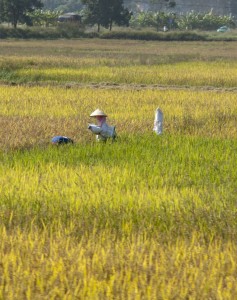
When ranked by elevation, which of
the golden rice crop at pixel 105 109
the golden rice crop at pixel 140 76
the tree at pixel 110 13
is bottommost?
the tree at pixel 110 13

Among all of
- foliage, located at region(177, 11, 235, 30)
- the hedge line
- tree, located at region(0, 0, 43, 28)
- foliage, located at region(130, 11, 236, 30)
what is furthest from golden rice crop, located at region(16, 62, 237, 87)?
foliage, located at region(177, 11, 235, 30)

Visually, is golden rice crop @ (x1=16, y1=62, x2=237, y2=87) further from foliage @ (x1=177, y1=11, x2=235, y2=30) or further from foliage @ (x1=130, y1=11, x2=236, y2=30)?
foliage @ (x1=177, y1=11, x2=235, y2=30)

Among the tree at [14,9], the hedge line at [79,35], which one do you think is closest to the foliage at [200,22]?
the tree at [14,9]

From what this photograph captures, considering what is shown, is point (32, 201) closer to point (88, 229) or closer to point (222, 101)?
point (88, 229)

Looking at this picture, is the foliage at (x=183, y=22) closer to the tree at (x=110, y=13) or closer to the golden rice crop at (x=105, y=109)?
the tree at (x=110, y=13)

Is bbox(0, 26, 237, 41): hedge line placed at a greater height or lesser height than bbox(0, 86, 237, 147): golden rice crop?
lesser

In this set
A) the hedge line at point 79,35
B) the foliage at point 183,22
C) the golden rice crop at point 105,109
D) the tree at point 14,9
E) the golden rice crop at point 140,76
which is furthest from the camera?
the foliage at point 183,22

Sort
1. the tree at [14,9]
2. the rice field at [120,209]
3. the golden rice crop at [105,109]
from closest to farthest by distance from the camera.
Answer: the rice field at [120,209]
the golden rice crop at [105,109]
the tree at [14,9]

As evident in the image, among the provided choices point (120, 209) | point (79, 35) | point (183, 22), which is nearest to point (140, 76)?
point (120, 209)

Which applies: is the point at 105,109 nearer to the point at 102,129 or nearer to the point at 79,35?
the point at 102,129

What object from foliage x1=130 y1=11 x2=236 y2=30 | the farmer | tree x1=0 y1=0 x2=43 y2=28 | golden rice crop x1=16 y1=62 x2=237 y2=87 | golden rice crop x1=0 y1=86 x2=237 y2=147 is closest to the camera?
the farmer

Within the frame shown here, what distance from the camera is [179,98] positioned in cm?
1459

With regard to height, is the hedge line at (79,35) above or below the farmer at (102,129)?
below

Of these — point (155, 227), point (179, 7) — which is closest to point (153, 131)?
point (155, 227)
